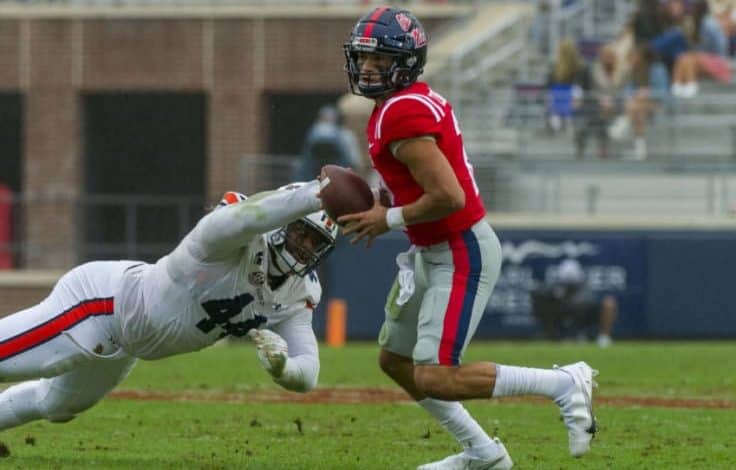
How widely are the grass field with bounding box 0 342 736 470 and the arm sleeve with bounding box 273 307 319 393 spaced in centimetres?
58

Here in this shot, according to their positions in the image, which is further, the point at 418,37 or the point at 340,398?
the point at 340,398

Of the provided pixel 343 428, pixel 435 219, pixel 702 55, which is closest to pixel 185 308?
pixel 435 219

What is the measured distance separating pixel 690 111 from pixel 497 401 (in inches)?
412

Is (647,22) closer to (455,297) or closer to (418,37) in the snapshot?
(418,37)

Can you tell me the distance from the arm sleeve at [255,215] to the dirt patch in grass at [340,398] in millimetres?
4868

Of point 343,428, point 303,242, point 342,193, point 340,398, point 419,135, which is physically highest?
point 419,135

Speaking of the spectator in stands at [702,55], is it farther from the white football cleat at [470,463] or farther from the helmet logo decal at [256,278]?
the helmet logo decal at [256,278]

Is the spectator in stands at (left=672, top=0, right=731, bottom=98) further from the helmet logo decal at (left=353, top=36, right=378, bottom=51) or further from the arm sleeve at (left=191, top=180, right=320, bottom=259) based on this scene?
the arm sleeve at (left=191, top=180, right=320, bottom=259)

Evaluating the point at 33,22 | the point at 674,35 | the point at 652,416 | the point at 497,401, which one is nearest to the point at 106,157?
the point at 33,22

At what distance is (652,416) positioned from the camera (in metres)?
10.6

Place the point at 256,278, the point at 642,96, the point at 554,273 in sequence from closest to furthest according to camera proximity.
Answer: the point at 256,278
the point at 554,273
the point at 642,96

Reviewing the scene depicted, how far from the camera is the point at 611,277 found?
67.1ft

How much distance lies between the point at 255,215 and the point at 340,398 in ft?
17.8

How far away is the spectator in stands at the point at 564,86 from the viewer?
71.5 ft
